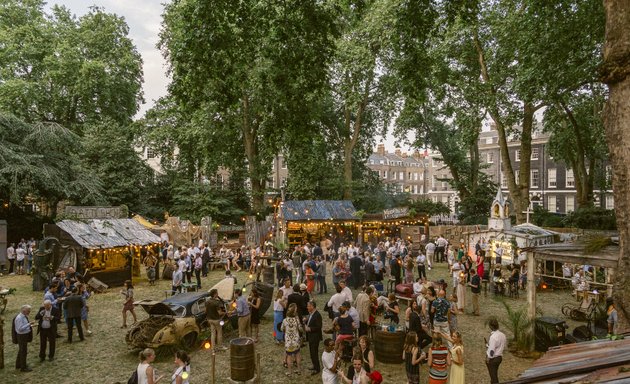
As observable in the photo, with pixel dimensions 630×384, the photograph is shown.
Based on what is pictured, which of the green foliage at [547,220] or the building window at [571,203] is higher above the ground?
the building window at [571,203]

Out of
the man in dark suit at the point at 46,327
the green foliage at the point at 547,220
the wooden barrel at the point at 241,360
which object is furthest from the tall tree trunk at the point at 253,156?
the wooden barrel at the point at 241,360

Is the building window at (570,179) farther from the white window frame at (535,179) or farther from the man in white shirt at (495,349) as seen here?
the man in white shirt at (495,349)

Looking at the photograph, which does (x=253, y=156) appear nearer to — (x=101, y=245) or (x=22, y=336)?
(x=101, y=245)

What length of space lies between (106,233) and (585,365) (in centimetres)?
2156

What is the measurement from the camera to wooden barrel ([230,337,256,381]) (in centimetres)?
909

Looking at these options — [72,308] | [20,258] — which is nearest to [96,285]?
[72,308]

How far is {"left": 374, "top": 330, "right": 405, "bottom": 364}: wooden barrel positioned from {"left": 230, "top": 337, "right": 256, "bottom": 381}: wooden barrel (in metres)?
3.40

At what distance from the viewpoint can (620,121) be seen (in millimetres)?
6613

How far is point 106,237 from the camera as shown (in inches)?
806

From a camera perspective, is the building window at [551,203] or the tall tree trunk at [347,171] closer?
the tall tree trunk at [347,171]

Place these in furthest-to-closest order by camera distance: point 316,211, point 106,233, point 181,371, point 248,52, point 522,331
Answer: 1. point 316,211
2. point 106,233
3. point 248,52
4. point 522,331
5. point 181,371

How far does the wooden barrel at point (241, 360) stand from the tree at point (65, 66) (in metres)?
32.4

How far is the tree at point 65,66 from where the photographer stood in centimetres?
3328

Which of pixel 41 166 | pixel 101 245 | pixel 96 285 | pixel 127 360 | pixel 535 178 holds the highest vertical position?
pixel 535 178
